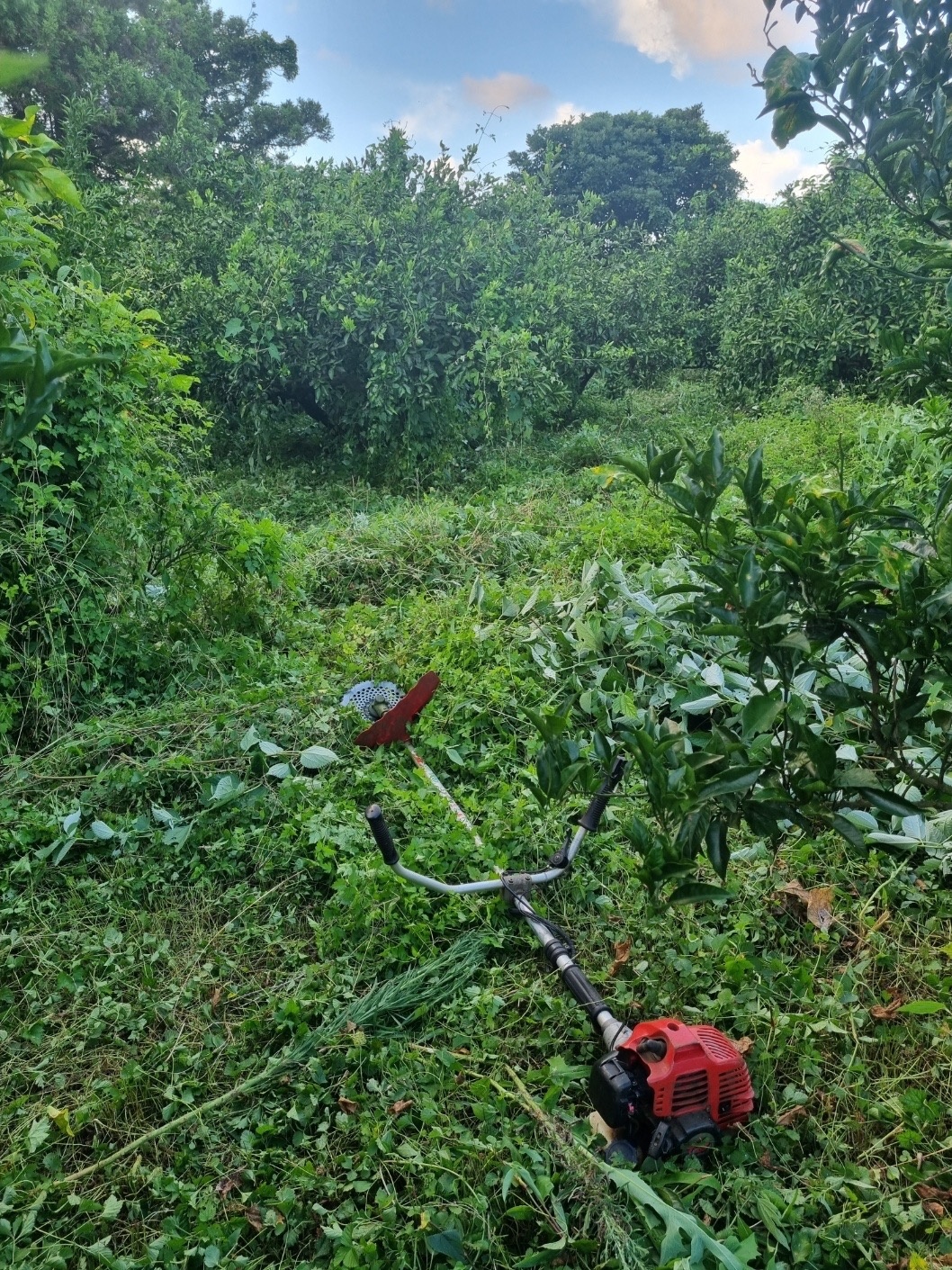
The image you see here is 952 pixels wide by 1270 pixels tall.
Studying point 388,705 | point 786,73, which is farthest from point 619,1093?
point 786,73

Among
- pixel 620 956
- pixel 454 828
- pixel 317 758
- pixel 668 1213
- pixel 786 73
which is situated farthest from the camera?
pixel 317 758

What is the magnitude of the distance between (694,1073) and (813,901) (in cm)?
82

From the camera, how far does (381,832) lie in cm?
196

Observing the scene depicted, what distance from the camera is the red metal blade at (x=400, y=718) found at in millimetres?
2812

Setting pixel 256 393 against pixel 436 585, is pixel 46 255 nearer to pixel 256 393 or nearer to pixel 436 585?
pixel 436 585

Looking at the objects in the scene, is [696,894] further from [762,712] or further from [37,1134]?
[37,1134]

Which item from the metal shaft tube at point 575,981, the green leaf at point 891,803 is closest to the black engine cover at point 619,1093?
the metal shaft tube at point 575,981

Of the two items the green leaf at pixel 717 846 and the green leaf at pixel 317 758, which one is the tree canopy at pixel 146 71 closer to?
the green leaf at pixel 317 758

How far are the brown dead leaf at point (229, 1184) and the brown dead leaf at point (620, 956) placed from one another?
970 millimetres

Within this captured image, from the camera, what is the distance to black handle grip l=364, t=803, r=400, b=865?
191 cm

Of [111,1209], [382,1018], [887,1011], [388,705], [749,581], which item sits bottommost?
[111,1209]

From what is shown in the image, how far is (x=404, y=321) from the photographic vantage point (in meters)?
6.80

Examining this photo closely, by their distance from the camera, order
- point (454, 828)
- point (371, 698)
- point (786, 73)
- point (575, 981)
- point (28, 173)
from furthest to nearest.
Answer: point (371, 698), point (454, 828), point (575, 981), point (786, 73), point (28, 173)

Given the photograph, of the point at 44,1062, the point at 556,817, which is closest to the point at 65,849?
the point at 44,1062
